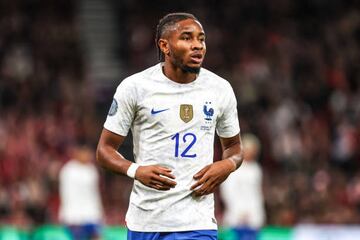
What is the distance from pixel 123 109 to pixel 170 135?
1.03 ft

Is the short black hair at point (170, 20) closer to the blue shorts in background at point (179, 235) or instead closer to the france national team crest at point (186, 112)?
the france national team crest at point (186, 112)

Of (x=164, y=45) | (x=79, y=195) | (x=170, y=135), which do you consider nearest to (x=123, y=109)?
(x=170, y=135)

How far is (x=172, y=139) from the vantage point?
19.1 ft

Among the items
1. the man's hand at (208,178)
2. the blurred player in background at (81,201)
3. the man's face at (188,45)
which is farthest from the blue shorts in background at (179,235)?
the blurred player in background at (81,201)

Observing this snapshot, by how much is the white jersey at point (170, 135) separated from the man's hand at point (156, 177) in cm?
9

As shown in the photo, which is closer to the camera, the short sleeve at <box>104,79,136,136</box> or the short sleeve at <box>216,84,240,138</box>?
the short sleeve at <box>104,79,136,136</box>

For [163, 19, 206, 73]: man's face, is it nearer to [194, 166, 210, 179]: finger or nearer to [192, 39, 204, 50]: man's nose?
[192, 39, 204, 50]: man's nose

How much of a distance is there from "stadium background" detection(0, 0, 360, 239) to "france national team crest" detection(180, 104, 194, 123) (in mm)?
8566

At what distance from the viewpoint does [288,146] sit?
1667cm

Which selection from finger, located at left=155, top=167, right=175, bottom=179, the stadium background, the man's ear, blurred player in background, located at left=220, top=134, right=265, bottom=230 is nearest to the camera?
finger, located at left=155, top=167, right=175, bottom=179

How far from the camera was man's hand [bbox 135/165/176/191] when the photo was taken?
5699mm

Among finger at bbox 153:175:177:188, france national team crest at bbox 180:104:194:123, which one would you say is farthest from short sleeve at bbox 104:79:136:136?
finger at bbox 153:175:177:188

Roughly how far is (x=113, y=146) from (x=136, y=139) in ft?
0.47

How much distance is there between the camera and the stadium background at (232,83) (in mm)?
16062
